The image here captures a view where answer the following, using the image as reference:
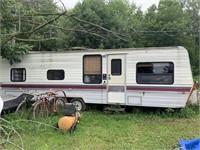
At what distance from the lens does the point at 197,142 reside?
496 cm

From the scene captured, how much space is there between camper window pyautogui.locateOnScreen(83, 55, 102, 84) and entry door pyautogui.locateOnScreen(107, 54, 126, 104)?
356 mm

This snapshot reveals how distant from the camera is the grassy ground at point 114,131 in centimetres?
544

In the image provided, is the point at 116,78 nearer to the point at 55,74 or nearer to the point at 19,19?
the point at 55,74

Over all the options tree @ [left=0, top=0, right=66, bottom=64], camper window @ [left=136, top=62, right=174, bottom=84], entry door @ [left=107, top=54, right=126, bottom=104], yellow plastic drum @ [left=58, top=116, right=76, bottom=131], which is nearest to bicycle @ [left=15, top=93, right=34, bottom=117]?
tree @ [left=0, top=0, right=66, bottom=64]

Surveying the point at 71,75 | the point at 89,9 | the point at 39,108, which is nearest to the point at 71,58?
the point at 71,75

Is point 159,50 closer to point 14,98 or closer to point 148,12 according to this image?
point 14,98

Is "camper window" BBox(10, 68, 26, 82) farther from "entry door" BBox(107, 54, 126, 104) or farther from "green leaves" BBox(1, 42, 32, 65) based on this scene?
"entry door" BBox(107, 54, 126, 104)

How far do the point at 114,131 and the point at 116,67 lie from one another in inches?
101

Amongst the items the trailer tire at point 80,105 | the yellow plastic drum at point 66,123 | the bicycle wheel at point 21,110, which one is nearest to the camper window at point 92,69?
the trailer tire at point 80,105

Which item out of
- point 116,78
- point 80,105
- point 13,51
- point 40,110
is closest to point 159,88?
point 116,78

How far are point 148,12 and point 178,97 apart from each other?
20976 mm

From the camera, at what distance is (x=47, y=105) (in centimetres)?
778

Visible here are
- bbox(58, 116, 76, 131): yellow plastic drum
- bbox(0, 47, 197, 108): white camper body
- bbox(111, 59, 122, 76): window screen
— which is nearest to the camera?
bbox(58, 116, 76, 131): yellow plastic drum

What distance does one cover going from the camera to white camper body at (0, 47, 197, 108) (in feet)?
25.3
